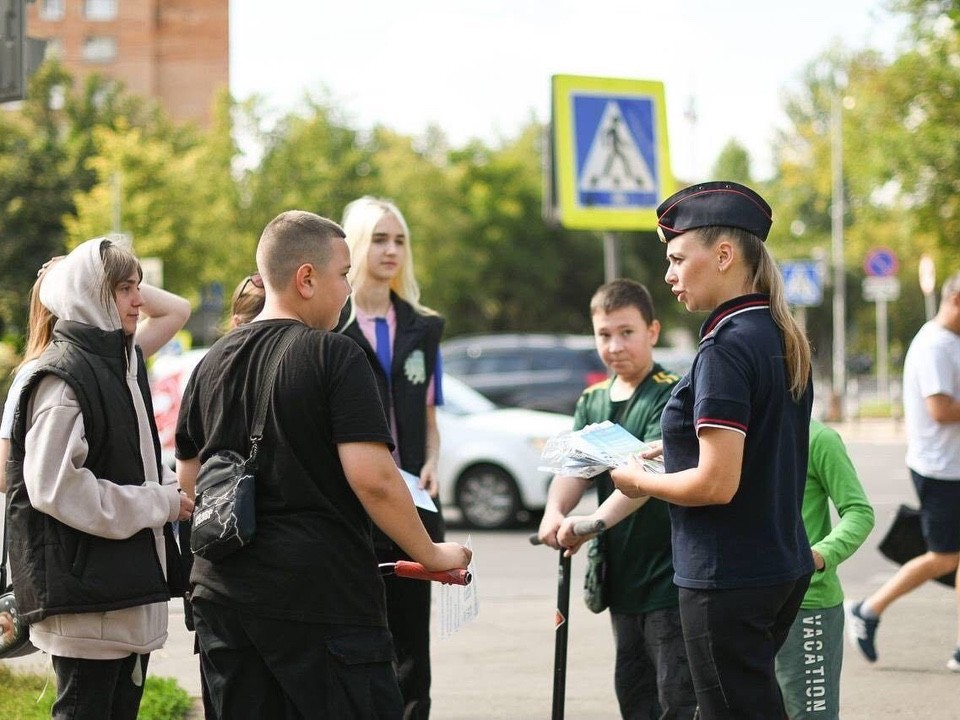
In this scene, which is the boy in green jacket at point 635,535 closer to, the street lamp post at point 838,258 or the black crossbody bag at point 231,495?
the black crossbody bag at point 231,495

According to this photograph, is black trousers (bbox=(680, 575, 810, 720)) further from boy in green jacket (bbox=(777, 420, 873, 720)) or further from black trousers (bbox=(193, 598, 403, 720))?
boy in green jacket (bbox=(777, 420, 873, 720))

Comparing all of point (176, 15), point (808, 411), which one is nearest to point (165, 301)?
point (808, 411)

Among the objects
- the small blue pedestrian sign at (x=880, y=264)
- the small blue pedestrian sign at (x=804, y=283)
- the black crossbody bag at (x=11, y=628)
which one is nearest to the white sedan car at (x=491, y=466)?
the black crossbody bag at (x=11, y=628)

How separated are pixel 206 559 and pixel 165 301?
1584 mm

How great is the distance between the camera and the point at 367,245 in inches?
212

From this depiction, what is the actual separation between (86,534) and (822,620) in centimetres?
239

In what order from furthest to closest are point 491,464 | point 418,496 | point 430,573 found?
point 491,464 → point 418,496 → point 430,573

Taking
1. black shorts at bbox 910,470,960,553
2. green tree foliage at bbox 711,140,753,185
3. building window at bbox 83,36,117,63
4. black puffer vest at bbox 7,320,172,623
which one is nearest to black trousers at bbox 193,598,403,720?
black puffer vest at bbox 7,320,172,623

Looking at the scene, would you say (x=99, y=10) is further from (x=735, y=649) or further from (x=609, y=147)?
(x=735, y=649)

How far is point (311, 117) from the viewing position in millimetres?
48969

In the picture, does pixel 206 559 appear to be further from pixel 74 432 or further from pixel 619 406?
pixel 619 406

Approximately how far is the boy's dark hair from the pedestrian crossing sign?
4939 mm

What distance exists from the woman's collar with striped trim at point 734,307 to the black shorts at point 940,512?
12.9 ft

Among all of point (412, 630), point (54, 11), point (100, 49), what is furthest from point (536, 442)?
point (54, 11)
